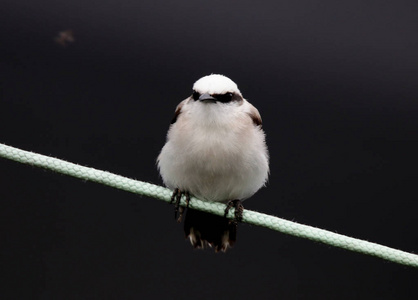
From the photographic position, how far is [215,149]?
147cm

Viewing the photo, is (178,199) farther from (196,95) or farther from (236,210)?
(196,95)

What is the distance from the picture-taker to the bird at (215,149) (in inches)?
58.1

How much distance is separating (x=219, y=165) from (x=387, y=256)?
48 cm

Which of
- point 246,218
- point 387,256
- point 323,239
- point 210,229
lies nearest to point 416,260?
point 387,256

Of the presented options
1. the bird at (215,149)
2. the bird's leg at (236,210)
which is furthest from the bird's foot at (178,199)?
the bird's leg at (236,210)

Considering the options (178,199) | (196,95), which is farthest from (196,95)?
(178,199)

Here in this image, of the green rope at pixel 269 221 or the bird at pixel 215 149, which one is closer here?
the green rope at pixel 269 221

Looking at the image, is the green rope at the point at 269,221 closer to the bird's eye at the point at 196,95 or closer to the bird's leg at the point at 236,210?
the bird's leg at the point at 236,210

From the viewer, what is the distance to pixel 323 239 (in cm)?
117

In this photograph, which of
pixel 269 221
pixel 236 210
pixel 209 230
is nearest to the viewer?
pixel 269 221

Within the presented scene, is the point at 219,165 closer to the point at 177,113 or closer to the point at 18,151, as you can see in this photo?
the point at 177,113

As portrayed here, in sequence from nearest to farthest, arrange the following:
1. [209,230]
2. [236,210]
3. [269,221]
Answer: [269,221]
[236,210]
[209,230]

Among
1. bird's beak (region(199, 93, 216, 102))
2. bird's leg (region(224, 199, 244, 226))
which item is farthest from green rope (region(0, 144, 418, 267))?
bird's beak (region(199, 93, 216, 102))

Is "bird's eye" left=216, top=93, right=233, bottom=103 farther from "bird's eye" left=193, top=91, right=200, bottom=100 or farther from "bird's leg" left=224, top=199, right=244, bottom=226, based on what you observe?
"bird's leg" left=224, top=199, right=244, bottom=226
